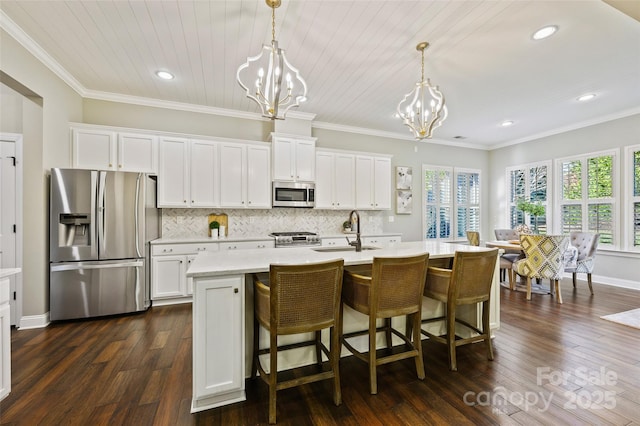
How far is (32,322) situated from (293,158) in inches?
149

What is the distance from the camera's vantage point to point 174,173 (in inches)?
161

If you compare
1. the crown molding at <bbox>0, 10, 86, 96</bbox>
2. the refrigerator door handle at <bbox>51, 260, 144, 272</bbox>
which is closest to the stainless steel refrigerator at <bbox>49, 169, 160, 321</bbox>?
the refrigerator door handle at <bbox>51, 260, 144, 272</bbox>

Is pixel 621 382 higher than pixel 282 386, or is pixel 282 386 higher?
pixel 282 386

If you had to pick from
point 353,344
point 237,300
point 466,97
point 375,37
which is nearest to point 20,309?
point 237,300

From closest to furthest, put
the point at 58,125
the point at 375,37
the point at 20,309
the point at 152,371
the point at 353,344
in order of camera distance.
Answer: the point at 152,371 → the point at 353,344 → the point at 375,37 → the point at 20,309 → the point at 58,125

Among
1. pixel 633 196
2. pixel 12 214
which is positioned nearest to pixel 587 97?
pixel 633 196

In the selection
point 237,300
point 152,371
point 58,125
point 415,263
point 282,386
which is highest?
point 58,125

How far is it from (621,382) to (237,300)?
2879 mm

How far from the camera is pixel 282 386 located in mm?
1732

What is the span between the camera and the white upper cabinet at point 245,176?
4332 millimetres

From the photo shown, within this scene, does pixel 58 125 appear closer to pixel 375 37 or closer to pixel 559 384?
pixel 375 37

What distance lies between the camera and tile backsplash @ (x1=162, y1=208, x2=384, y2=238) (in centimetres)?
437

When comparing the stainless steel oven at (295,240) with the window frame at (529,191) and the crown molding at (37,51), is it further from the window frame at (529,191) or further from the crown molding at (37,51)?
the window frame at (529,191)

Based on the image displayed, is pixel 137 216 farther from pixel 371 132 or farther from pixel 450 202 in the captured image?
pixel 450 202
